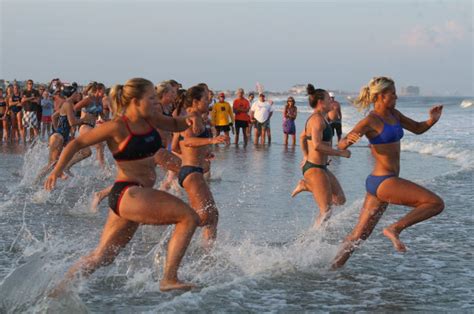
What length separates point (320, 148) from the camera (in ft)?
24.6

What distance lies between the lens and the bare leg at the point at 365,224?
6.71 m

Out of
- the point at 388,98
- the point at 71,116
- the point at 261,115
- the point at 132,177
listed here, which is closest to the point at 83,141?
the point at 132,177

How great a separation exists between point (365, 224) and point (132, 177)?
2441 millimetres

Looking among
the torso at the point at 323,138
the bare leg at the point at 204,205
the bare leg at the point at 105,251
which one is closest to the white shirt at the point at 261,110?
the torso at the point at 323,138

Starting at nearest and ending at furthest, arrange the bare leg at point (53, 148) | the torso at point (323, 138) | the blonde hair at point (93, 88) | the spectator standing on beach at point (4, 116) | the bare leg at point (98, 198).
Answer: the torso at point (323, 138) → the bare leg at point (98, 198) → the bare leg at point (53, 148) → the blonde hair at point (93, 88) → the spectator standing on beach at point (4, 116)

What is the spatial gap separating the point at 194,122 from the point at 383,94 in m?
1.94

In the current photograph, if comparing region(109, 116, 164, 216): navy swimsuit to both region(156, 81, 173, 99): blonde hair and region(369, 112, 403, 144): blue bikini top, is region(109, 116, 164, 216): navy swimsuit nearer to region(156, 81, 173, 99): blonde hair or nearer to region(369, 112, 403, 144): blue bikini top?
region(369, 112, 403, 144): blue bikini top

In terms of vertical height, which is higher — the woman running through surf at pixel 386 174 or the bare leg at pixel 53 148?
the woman running through surf at pixel 386 174

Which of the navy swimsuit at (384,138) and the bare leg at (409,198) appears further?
the navy swimsuit at (384,138)

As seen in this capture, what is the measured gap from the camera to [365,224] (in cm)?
680

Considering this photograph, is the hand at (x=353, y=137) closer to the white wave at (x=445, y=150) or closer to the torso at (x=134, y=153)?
the torso at (x=134, y=153)

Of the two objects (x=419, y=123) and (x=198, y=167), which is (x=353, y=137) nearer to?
(x=419, y=123)

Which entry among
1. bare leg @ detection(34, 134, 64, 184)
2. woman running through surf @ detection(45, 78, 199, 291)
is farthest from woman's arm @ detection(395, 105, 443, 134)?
bare leg @ detection(34, 134, 64, 184)

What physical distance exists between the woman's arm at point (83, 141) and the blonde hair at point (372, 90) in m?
2.62
